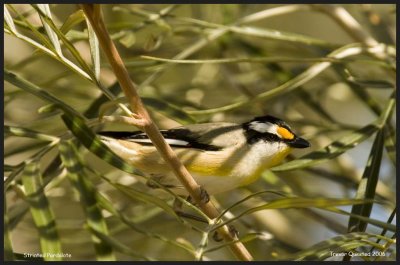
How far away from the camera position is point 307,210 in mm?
3496

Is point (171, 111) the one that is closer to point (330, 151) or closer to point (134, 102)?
point (330, 151)

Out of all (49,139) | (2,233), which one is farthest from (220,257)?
(2,233)

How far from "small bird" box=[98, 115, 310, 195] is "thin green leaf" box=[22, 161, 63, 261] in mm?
704

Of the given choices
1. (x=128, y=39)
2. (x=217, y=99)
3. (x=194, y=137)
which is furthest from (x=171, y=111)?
(x=217, y=99)

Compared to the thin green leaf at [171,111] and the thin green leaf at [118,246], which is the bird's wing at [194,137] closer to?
the thin green leaf at [171,111]

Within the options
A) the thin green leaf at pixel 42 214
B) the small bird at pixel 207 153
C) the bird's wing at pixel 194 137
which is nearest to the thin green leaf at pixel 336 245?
the thin green leaf at pixel 42 214

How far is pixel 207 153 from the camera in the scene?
3252mm

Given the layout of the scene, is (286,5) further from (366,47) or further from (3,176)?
(3,176)

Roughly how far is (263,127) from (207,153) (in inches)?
17.8

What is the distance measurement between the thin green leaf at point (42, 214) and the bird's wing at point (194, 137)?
2.53 feet

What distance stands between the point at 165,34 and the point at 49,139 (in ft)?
3.27

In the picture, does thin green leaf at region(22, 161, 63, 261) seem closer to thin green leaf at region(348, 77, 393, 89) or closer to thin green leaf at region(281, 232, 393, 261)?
thin green leaf at region(281, 232, 393, 261)

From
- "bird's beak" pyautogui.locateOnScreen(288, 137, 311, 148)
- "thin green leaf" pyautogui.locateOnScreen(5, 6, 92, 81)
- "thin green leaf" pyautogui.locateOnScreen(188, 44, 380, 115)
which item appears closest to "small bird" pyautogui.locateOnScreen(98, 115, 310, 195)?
"bird's beak" pyautogui.locateOnScreen(288, 137, 311, 148)

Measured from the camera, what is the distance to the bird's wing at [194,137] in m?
3.18
